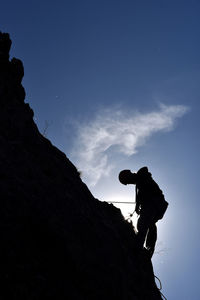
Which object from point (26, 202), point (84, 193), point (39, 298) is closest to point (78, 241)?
point (26, 202)

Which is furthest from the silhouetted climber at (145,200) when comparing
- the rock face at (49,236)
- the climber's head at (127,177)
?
the rock face at (49,236)

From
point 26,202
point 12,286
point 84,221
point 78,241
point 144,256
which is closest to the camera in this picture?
point 12,286

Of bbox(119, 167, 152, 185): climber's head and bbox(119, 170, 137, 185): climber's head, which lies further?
bbox(119, 170, 137, 185): climber's head

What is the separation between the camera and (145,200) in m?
8.19

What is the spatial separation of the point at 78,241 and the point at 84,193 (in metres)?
2.67

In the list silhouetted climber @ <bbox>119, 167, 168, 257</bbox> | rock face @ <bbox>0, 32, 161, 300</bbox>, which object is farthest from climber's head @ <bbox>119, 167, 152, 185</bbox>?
A: rock face @ <bbox>0, 32, 161, 300</bbox>

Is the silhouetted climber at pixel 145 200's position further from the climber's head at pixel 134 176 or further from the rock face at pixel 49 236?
the rock face at pixel 49 236

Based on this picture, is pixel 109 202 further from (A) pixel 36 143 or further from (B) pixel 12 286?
(B) pixel 12 286

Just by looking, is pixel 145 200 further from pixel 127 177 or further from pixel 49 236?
pixel 49 236

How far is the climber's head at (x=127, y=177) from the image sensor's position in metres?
8.40

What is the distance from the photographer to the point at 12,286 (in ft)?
11.0

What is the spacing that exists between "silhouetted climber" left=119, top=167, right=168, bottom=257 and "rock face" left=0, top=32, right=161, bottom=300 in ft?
2.01

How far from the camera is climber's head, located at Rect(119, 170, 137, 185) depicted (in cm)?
840

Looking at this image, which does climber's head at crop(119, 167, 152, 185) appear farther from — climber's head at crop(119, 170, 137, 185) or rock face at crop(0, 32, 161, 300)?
rock face at crop(0, 32, 161, 300)
